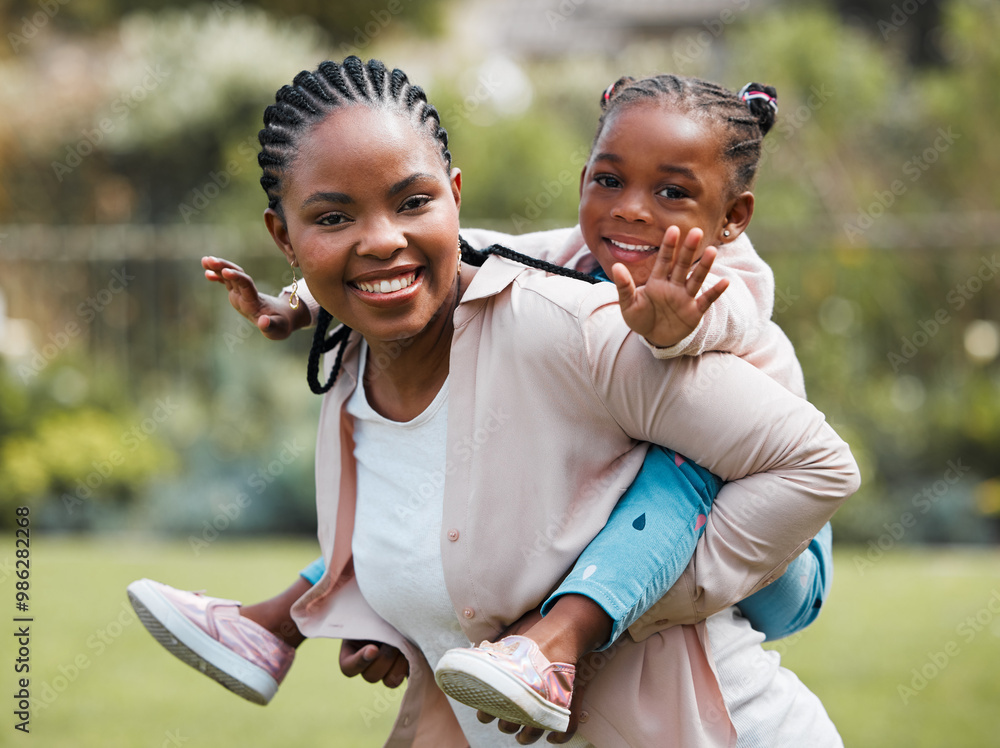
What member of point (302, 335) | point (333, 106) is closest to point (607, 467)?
A: point (333, 106)

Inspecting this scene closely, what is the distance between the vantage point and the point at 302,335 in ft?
32.3

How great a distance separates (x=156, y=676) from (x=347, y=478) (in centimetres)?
397

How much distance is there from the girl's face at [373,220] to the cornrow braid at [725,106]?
1.80 ft

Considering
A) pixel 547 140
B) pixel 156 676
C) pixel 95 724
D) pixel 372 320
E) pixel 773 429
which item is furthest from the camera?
pixel 547 140

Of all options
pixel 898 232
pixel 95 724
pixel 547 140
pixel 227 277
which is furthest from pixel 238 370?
pixel 227 277

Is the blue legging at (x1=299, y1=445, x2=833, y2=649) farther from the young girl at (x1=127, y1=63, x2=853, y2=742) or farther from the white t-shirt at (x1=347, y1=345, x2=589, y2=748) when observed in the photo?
the white t-shirt at (x1=347, y1=345, x2=589, y2=748)

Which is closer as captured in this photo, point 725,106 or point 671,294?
point 671,294

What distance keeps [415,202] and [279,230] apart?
33 centimetres

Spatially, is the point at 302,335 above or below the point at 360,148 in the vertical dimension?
below

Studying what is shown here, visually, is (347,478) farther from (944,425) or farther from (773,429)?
(944,425)

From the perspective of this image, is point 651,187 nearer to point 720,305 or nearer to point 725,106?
point 725,106

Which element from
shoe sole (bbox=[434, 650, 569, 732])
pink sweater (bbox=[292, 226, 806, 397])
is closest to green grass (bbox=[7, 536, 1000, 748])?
pink sweater (bbox=[292, 226, 806, 397])

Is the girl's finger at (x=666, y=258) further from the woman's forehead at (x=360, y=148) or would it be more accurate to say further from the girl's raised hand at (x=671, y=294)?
the woman's forehead at (x=360, y=148)

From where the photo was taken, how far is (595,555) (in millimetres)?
1893
